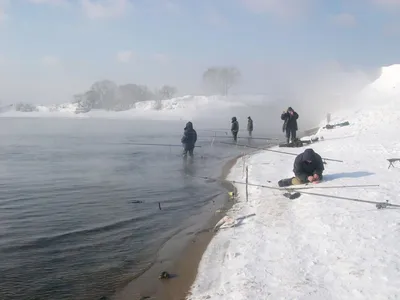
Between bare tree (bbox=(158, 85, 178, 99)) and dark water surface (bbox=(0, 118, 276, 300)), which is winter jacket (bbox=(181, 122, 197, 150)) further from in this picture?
bare tree (bbox=(158, 85, 178, 99))

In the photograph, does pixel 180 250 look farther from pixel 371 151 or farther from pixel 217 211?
pixel 371 151

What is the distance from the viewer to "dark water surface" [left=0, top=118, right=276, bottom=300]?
641 centimetres

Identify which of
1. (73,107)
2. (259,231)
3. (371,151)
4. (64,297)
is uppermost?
(73,107)

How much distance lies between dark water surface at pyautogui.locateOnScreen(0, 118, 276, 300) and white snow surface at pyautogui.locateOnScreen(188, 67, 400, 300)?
1571 millimetres

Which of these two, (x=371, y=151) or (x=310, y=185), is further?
(x=371, y=151)

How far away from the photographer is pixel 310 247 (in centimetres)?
647

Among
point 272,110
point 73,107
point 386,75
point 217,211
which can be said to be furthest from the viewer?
point 73,107

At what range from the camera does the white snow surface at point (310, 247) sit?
507 cm

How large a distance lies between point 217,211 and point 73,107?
131391 millimetres

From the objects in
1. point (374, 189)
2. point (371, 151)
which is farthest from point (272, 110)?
point (374, 189)

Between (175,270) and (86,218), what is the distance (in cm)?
383

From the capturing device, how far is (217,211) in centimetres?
1030

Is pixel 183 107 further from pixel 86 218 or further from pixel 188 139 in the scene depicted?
pixel 86 218

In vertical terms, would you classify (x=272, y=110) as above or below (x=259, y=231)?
above
